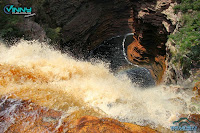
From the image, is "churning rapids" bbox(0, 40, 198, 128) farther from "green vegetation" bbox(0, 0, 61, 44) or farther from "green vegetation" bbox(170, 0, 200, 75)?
"green vegetation" bbox(170, 0, 200, 75)

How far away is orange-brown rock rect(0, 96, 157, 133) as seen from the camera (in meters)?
3.49

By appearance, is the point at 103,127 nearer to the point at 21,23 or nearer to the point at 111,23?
the point at 21,23

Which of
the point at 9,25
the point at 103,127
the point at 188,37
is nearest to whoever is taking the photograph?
the point at 103,127

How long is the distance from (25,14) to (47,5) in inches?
60.2

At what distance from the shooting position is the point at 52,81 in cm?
557

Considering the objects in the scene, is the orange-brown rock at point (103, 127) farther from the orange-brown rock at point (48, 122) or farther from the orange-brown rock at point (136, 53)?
the orange-brown rock at point (136, 53)

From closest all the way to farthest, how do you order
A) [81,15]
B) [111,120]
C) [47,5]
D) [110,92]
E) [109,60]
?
[111,120], [110,92], [47,5], [81,15], [109,60]

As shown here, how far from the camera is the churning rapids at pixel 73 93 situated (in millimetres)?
4145

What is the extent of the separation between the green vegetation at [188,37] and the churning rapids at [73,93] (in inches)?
59.3

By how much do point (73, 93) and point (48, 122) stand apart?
4.39 feet

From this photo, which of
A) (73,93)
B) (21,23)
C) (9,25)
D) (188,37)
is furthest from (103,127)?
(21,23)

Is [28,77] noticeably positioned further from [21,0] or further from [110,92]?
[21,0]

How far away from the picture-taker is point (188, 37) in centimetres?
654

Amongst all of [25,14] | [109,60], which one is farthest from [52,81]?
[109,60]
